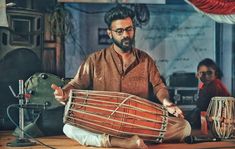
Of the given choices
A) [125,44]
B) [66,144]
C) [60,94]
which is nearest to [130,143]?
[66,144]

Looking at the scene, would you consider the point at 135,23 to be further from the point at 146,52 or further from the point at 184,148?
the point at 184,148

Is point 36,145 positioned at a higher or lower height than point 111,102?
lower

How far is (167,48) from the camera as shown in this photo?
3525mm

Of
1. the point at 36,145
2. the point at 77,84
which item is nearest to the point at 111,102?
the point at 77,84

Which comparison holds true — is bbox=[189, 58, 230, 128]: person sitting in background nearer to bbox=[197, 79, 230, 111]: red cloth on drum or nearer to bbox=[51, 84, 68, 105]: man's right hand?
bbox=[197, 79, 230, 111]: red cloth on drum

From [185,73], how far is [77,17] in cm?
94

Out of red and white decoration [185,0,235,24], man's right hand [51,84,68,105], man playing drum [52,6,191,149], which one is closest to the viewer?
man's right hand [51,84,68,105]

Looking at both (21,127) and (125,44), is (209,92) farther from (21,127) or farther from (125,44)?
(21,127)

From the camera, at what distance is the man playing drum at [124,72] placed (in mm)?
3426

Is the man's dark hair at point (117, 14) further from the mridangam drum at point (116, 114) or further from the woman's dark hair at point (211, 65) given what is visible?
the woman's dark hair at point (211, 65)

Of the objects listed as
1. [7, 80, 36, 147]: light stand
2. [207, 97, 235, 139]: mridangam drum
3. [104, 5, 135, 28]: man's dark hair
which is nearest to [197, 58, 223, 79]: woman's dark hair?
[207, 97, 235, 139]: mridangam drum

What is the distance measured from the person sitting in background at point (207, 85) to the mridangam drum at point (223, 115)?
5 cm

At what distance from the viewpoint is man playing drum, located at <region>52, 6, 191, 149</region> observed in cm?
343

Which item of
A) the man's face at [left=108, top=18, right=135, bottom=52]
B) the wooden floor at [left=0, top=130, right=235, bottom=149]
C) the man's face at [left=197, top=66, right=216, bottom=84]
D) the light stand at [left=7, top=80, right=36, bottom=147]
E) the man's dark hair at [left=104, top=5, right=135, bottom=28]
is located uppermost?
the man's dark hair at [left=104, top=5, right=135, bottom=28]
